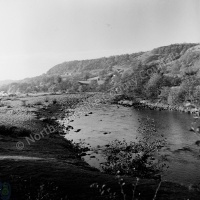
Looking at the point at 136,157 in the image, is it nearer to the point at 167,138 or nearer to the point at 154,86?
the point at 167,138

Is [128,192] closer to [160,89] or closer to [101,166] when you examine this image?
[101,166]

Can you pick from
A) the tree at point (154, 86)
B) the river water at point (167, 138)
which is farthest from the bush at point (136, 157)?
the tree at point (154, 86)

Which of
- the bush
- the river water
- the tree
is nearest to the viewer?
the bush

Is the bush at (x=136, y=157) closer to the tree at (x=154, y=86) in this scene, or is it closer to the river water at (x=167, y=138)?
the river water at (x=167, y=138)

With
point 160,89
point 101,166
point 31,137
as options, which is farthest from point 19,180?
point 160,89

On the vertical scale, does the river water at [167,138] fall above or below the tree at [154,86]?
below

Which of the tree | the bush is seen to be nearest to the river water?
the bush

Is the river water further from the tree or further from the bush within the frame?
the tree

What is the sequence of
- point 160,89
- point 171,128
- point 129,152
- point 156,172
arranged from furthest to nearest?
point 160,89, point 171,128, point 129,152, point 156,172
